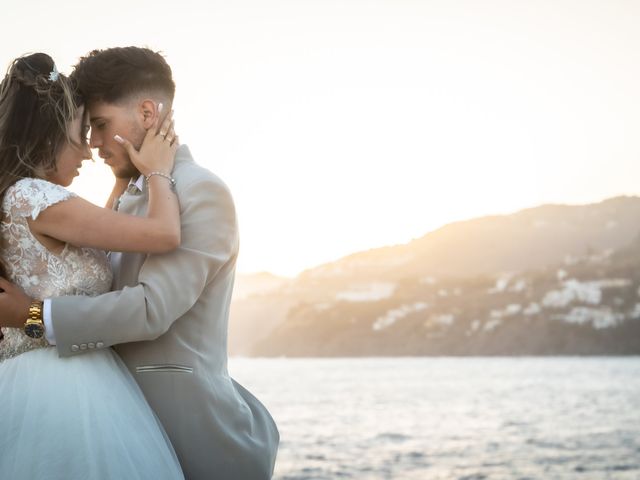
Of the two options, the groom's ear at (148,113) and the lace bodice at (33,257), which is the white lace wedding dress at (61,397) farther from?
the groom's ear at (148,113)

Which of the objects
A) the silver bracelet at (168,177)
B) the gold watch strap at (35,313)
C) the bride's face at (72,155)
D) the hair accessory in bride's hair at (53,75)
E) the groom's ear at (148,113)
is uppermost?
the hair accessory in bride's hair at (53,75)

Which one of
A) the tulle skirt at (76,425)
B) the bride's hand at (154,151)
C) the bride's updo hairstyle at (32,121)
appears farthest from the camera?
the bride's hand at (154,151)

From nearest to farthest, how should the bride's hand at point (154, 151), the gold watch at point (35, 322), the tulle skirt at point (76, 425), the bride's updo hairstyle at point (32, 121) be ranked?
1. the tulle skirt at point (76, 425)
2. the gold watch at point (35, 322)
3. the bride's updo hairstyle at point (32, 121)
4. the bride's hand at point (154, 151)

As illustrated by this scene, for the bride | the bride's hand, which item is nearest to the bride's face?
the bride

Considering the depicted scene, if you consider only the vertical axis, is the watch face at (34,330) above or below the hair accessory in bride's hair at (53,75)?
below

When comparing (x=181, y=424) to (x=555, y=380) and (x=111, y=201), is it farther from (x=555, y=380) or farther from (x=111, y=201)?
→ (x=555, y=380)

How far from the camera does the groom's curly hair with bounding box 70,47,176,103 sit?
8.07 feet

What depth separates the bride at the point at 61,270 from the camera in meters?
2.17

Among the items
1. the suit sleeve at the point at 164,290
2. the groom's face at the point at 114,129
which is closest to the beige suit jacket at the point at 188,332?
the suit sleeve at the point at 164,290

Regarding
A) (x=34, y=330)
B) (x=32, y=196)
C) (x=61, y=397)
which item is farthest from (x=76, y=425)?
(x=32, y=196)

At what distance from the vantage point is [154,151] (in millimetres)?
2504

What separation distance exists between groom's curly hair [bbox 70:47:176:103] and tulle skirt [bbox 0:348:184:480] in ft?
2.50

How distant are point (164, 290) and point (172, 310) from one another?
59mm

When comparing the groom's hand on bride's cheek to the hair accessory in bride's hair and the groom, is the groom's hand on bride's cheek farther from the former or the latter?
the hair accessory in bride's hair
